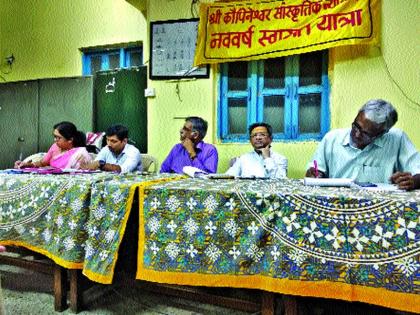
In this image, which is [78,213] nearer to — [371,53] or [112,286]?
[112,286]

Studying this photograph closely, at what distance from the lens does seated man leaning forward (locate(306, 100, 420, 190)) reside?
6.84 ft

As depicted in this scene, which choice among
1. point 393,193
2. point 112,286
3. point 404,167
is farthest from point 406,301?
point 112,286

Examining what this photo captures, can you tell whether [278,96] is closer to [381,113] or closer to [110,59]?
[381,113]

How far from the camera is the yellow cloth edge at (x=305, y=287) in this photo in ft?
4.47

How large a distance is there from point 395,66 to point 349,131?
1611 millimetres

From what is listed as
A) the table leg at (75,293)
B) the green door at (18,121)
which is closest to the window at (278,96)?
the table leg at (75,293)

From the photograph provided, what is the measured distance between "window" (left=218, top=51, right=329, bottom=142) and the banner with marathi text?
21 cm

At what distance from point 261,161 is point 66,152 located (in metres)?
1.70

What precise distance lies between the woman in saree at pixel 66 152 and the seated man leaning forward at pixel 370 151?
1.88 m

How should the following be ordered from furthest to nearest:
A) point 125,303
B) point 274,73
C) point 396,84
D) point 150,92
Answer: point 150,92, point 274,73, point 396,84, point 125,303

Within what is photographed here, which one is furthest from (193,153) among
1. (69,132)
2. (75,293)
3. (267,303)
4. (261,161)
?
(267,303)

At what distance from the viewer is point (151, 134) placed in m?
4.48

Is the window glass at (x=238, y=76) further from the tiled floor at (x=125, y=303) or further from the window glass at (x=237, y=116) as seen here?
the tiled floor at (x=125, y=303)

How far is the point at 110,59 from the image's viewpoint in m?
5.20
